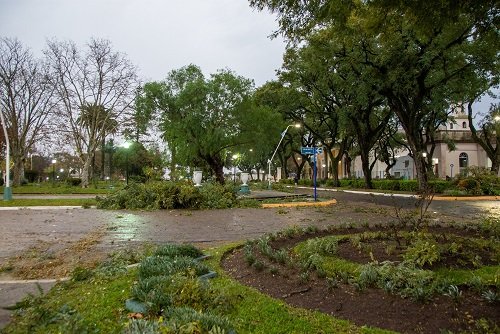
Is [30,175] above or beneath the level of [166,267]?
above

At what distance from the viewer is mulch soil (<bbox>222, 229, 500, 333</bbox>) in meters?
3.54

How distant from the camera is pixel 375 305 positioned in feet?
13.0

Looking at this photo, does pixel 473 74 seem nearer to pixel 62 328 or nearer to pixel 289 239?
pixel 289 239

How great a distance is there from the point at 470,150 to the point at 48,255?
2275 inches

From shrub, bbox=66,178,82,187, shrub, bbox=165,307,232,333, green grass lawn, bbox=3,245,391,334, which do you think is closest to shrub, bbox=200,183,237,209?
green grass lawn, bbox=3,245,391,334

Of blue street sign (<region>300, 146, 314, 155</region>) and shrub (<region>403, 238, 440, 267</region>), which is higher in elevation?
blue street sign (<region>300, 146, 314, 155</region>)

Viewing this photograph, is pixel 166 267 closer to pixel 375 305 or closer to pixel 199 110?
pixel 375 305

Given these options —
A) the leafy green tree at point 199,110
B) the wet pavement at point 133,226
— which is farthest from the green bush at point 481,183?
the leafy green tree at point 199,110

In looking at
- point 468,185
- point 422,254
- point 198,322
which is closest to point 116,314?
point 198,322

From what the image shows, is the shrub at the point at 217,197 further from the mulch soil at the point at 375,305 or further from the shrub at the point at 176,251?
the mulch soil at the point at 375,305

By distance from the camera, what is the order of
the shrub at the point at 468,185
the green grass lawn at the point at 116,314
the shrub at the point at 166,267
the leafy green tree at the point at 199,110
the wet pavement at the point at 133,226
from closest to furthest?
the green grass lawn at the point at 116,314 → the shrub at the point at 166,267 → the wet pavement at the point at 133,226 → the shrub at the point at 468,185 → the leafy green tree at the point at 199,110

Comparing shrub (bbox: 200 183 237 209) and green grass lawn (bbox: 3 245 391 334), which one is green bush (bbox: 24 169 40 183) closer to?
shrub (bbox: 200 183 237 209)

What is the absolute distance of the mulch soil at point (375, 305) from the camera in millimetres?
3541

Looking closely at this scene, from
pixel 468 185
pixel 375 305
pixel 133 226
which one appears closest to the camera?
pixel 375 305
